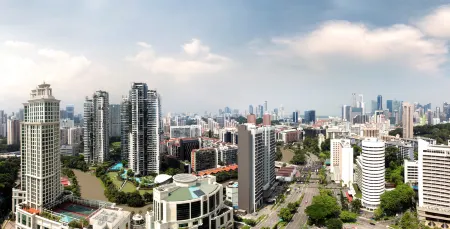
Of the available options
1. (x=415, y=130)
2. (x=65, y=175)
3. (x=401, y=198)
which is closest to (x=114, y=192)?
(x=65, y=175)

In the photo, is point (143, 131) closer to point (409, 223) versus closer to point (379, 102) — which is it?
point (409, 223)

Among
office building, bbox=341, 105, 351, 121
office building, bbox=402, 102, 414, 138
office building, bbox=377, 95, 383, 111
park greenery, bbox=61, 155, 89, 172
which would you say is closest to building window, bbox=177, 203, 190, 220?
park greenery, bbox=61, 155, 89, 172

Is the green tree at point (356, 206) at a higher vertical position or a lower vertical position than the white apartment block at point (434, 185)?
lower

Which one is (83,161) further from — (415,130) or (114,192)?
(415,130)

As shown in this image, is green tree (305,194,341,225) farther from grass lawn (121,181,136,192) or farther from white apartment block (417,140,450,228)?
grass lawn (121,181,136,192)

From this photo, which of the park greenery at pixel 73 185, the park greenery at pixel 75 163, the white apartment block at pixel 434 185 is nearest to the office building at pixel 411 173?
the white apartment block at pixel 434 185

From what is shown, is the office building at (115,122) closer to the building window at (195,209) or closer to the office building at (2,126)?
the office building at (2,126)

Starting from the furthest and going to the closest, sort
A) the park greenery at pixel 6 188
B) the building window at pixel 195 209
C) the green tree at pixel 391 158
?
the green tree at pixel 391 158 → the park greenery at pixel 6 188 → the building window at pixel 195 209
